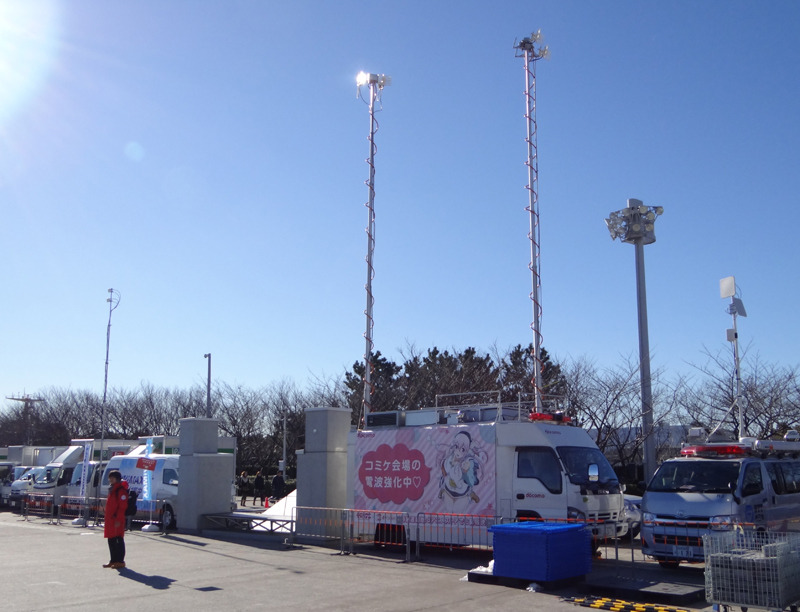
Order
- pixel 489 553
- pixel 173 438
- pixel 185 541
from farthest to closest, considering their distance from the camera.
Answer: pixel 173 438, pixel 185 541, pixel 489 553

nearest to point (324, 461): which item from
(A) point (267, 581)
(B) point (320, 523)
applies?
(B) point (320, 523)

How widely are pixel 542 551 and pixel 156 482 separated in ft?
49.6

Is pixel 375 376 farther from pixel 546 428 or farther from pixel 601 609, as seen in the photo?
pixel 601 609

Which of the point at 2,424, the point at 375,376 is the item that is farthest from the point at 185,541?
the point at 2,424

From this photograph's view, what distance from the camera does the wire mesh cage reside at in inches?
333

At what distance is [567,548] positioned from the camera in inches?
455

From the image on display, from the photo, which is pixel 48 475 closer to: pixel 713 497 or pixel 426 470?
pixel 426 470

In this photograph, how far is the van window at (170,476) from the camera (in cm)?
2272

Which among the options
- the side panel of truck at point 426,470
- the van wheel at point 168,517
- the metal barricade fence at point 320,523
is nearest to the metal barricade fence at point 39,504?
the van wheel at point 168,517

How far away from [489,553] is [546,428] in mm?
3133

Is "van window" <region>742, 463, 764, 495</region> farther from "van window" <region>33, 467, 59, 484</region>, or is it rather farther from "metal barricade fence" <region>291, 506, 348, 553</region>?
"van window" <region>33, 467, 59, 484</region>

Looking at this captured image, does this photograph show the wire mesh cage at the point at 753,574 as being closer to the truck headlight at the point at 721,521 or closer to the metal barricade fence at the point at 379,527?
the truck headlight at the point at 721,521

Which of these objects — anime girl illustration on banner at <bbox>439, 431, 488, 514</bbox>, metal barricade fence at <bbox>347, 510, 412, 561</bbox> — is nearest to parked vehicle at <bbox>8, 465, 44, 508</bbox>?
metal barricade fence at <bbox>347, 510, 412, 561</bbox>

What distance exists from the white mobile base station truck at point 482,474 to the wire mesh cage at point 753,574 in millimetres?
4843
